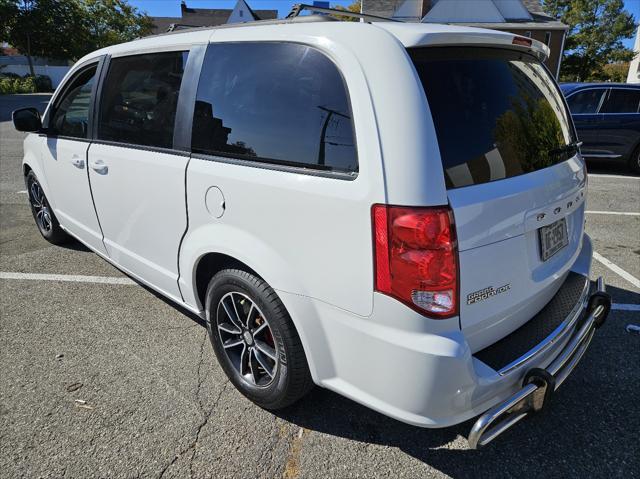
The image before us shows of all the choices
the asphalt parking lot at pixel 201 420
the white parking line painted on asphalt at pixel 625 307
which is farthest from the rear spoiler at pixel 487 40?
the white parking line painted on asphalt at pixel 625 307

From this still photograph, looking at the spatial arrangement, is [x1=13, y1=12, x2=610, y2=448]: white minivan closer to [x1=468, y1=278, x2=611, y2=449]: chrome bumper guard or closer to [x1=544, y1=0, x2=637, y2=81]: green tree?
[x1=468, y1=278, x2=611, y2=449]: chrome bumper guard

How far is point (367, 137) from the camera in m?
1.69

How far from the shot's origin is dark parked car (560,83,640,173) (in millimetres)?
8602

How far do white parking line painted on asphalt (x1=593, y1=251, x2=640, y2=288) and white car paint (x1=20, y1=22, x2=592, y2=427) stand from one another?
2.21 metres

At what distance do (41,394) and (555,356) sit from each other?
8.91 feet

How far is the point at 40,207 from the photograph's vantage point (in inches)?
185

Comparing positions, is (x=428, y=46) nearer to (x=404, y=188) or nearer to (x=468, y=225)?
(x=404, y=188)

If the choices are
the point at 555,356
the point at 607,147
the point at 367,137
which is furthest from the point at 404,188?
Answer: the point at 607,147

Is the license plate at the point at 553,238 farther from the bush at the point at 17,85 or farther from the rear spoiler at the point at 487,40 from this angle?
the bush at the point at 17,85

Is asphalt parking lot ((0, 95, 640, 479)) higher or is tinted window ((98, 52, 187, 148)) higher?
tinted window ((98, 52, 187, 148))

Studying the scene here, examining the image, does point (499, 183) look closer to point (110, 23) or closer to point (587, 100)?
point (587, 100)

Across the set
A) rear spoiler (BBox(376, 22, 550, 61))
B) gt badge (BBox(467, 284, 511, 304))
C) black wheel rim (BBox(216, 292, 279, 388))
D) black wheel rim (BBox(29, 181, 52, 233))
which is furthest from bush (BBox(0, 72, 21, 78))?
gt badge (BBox(467, 284, 511, 304))

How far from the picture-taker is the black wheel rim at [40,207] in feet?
14.8

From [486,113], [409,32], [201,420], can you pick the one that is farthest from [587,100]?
[201,420]
